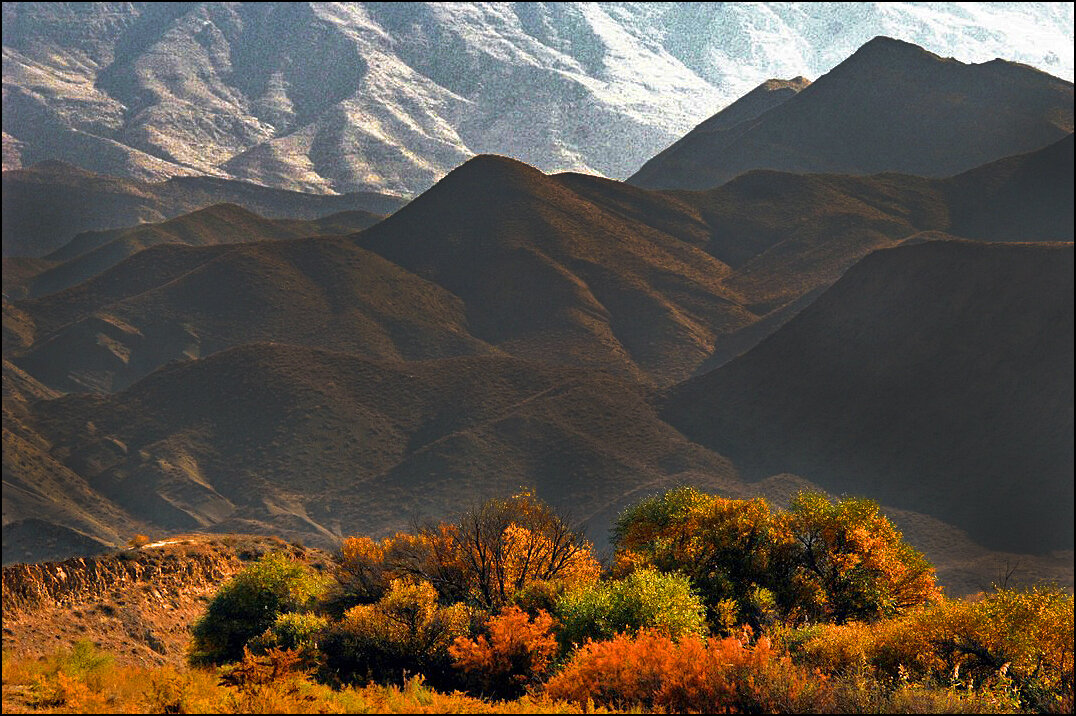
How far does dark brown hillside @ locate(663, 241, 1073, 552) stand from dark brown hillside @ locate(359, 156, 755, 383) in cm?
2029

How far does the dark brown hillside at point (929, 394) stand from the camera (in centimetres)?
7075

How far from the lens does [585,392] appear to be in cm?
9925

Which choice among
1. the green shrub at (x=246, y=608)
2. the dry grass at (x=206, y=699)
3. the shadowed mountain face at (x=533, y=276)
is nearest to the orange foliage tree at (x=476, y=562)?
the green shrub at (x=246, y=608)

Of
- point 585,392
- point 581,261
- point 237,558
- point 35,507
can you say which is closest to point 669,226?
point 581,261

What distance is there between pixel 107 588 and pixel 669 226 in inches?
5058

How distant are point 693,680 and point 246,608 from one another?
52.0 ft

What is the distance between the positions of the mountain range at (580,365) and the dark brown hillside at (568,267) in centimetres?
50

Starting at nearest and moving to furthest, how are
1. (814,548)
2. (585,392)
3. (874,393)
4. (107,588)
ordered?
(814,548), (107,588), (874,393), (585,392)

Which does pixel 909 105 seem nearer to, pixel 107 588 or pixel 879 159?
pixel 879 159

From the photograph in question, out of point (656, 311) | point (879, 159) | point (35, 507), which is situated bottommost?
point (35, 507)

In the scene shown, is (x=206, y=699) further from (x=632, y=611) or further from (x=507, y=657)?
(x=632, y=611)

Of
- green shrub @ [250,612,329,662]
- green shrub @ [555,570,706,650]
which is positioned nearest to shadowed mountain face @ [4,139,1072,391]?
green shrub @ [250,612,329,662]

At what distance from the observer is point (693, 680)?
17.2 meters

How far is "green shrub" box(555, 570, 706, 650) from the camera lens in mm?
21812
